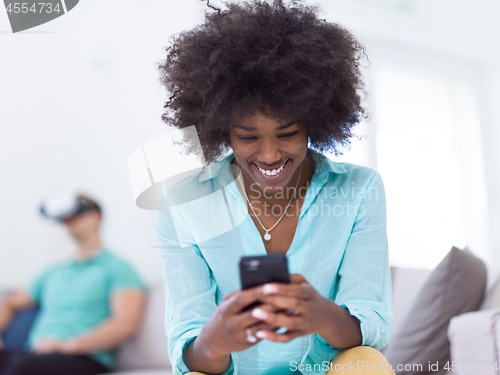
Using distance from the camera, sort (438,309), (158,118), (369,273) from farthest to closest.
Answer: (158,118), (438,309), (369,273)

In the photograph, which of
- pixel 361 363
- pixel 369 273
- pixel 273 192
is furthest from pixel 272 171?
pixel 361 363

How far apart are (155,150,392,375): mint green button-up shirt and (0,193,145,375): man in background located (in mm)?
655

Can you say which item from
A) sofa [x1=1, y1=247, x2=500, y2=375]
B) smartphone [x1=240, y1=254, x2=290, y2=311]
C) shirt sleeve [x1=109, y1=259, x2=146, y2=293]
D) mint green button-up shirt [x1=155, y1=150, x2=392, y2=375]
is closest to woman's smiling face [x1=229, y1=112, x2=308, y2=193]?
mint green button-up shirt [x1=155, y1=150, x2=392, y2=375]

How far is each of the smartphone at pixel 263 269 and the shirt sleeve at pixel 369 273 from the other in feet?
0.80

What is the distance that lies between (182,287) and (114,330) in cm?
74

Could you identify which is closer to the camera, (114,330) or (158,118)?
(114,330)

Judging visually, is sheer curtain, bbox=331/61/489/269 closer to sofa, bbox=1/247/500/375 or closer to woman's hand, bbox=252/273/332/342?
sofa, bbox=1/247/500/375

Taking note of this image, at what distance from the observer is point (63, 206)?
63.4 inches

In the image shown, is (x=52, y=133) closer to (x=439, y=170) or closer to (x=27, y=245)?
(x=27, y=245)

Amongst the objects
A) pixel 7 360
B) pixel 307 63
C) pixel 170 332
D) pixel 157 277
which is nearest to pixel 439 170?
pixel 157 277

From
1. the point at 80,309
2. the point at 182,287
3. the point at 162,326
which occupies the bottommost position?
the point at 162,326

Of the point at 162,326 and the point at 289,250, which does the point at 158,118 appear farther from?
the point at 289,250

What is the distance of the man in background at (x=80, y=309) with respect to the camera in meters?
1.38

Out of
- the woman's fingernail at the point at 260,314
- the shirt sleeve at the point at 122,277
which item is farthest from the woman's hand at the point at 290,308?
the shirt sleeve at the point at 122,277
